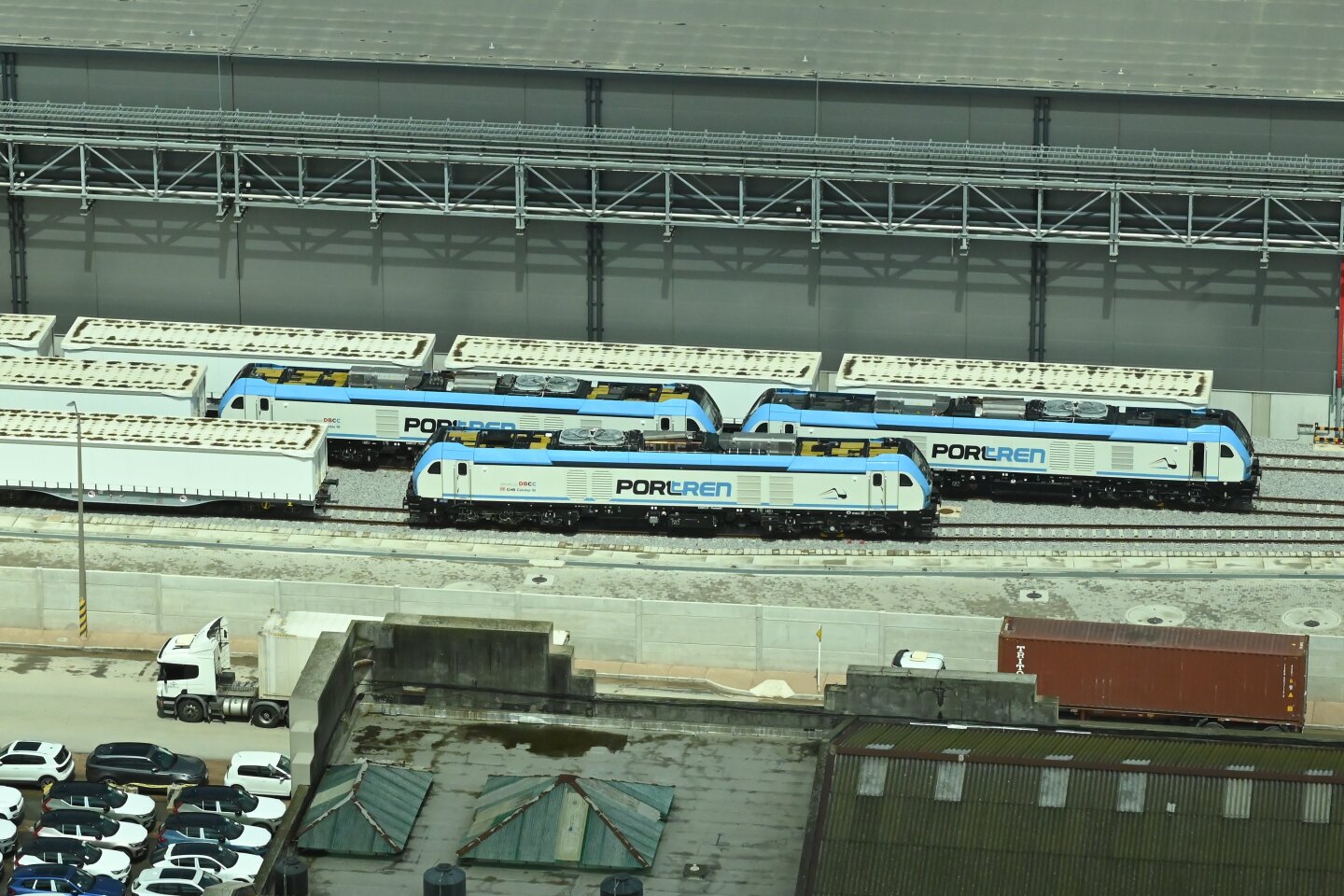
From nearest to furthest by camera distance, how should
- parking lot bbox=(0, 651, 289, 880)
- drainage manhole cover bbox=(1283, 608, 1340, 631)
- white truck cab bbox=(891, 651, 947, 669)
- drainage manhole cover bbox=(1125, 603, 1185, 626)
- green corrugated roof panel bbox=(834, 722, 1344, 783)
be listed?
green corrugated roof panel bbox=(834, 722, 1344, 783), white truck cab bbox=(891, 651, 947, 669), parking lot bbox=(0, 651, 289, 880), drainage manhole cover bbox=(1283, 608, 1340, 631), drainage manhole cover bbox=(1125, 603, 1185, 626)

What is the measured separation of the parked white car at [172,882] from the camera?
52281mm

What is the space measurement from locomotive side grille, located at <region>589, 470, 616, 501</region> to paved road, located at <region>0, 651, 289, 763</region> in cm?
1468

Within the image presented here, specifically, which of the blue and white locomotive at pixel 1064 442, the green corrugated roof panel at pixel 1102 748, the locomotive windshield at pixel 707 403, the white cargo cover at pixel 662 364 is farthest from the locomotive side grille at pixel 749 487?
the green corrugated roof panel at pixel 1102 748

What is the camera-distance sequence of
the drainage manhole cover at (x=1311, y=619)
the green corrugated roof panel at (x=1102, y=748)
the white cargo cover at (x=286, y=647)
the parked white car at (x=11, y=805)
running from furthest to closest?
the drainage manhole cover at (x=1311, y=619)
the white cargo cover at (x=286, y=647)
the parked white car at (x=11, y=805)
the green corrugated roof panel at (x=1102, y=748)

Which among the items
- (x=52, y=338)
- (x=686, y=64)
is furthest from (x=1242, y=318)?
(x=52, y=338)

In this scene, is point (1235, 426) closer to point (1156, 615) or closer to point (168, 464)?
point (1156, 615)

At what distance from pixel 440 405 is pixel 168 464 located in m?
8.77

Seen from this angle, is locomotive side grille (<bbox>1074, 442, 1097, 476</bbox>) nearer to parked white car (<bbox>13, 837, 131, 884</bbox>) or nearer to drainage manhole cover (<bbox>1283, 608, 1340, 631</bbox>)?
drainage manhole cover (<bbox>1283, 608, 1340, 631</bbox>)

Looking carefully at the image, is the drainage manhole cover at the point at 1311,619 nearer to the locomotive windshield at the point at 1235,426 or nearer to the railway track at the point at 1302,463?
the locomotive windshield at the point at 1235,426

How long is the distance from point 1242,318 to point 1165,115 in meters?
7.13

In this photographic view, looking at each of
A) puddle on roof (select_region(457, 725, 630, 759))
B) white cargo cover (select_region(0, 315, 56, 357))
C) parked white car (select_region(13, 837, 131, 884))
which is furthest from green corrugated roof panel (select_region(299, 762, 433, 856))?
white cargo cover (select_region(0, 315, 56, 357))

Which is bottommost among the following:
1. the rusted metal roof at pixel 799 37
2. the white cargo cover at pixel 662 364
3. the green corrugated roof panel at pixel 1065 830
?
the green corrugated roof panel at pixel 1065 830

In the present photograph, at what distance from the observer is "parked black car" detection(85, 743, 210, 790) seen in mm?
58656

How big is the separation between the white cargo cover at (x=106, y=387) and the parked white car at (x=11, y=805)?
25580 millimetres
